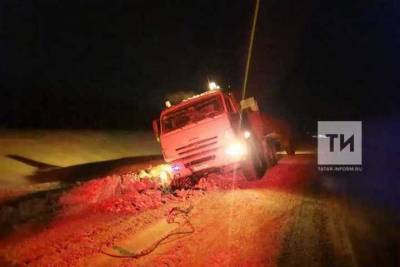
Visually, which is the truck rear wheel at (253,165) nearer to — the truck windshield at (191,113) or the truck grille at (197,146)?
the truck grille at (197,146)

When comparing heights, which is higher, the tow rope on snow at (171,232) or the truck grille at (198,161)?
the truck grille at (198,161)

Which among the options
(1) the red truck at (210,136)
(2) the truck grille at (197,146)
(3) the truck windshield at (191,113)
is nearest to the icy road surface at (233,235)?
(1) the red truck at (210,136)

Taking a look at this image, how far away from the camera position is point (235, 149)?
35.2ft

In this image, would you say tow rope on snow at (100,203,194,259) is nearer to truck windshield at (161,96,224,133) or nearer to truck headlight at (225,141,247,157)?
truck headlight at (225,141,247,157)

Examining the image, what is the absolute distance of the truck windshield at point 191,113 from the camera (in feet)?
38.0

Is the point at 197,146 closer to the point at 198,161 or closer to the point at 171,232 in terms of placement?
the point at 198,161

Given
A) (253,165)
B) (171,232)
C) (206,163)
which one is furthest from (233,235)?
Result: (253,165)

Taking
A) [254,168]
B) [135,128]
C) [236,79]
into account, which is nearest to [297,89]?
[236,79]

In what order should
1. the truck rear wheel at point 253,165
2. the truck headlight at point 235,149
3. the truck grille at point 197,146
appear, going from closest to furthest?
the truck headlight at point 235,149 → the truck grille at point 197,146 → the truck rear wheel at point 253,165

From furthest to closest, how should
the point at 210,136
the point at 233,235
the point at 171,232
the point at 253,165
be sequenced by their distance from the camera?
the point at 253,165 < the point at 210,136 < the point at 171,232 < the point at 233,235

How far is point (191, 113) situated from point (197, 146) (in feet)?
3.76

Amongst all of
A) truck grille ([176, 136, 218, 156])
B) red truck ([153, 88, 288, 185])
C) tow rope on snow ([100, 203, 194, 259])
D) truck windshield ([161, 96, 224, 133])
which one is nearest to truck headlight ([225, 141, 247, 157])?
red truck ([153, 88, 288, 185])

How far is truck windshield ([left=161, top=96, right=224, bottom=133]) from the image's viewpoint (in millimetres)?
11578

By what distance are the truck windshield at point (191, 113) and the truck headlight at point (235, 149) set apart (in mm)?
1106
